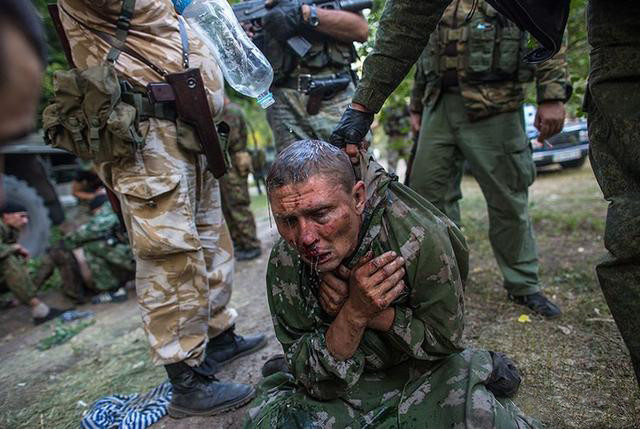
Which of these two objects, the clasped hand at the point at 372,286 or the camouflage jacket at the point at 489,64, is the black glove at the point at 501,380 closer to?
the clasped hand at the point at 372,286

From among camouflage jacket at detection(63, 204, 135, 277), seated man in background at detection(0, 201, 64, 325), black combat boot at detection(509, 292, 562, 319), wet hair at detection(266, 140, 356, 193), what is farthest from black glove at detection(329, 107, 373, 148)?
seated man in background at detection(0, 201, 64, 325)

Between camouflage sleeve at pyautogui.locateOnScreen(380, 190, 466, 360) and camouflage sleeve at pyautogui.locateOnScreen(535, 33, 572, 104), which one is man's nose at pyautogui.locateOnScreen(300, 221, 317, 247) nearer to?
camouflage sleeve at pyautogui.locateOnScreen(380, 190, 466, 360)

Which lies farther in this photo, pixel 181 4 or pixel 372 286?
pixel 181 4

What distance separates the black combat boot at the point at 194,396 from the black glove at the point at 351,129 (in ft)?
4.23

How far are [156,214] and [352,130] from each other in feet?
3.16

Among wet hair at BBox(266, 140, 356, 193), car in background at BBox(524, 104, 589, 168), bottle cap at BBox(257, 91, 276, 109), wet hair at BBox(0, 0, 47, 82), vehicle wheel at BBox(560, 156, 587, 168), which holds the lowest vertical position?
vehicle wheel at BBox(560, 156, 587, 168)

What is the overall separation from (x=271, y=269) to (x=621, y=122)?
51.4 inches

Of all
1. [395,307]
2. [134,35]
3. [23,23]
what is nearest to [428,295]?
[395,307]

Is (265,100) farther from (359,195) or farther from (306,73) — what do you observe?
(306,73)

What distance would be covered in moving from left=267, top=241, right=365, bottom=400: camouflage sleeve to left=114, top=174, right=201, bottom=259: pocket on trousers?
53 cm

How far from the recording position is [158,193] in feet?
6.54

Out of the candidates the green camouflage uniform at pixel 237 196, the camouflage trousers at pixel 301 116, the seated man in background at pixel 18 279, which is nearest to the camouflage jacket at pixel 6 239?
the seated man in background at pixel 18 279

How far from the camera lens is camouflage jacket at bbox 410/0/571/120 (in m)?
2.70

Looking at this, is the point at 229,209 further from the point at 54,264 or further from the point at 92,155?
the point at 92,155
